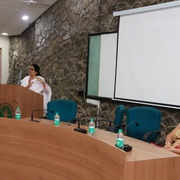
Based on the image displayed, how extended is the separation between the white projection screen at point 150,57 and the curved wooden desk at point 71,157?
5.06ft

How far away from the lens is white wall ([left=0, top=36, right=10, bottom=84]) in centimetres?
927

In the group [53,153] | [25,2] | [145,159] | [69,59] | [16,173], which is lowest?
[16,173]

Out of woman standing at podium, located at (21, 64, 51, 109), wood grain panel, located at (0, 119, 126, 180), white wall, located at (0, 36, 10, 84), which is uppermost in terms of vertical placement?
white wall, located at (0, 36, 10, 84)

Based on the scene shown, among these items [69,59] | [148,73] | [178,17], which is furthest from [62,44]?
[178,17]

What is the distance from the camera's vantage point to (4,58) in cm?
931

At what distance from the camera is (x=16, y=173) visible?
2.41 m

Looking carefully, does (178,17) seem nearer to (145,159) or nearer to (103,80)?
(103,80)

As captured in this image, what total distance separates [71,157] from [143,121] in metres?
1.39

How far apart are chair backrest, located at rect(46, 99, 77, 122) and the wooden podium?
0.43 meters

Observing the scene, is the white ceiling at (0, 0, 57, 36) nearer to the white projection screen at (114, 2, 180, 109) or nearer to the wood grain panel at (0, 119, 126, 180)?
the white projection screen at (114, 2, 180, 109)

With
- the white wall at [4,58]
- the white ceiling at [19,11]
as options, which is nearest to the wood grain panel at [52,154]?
the white ceiling at [19,11]

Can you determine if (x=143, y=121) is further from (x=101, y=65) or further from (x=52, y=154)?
(x=101, y=65)

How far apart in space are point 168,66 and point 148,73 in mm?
345

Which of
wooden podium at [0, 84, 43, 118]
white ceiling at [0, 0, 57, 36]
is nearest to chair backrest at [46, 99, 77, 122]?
wooden podium at [0, 84, 43, 118]
